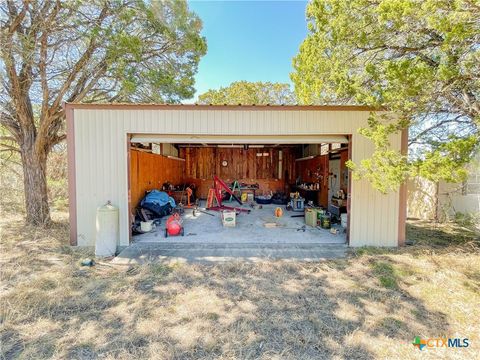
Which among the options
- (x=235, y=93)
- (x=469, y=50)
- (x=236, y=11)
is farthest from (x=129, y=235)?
(x=235, y=93)

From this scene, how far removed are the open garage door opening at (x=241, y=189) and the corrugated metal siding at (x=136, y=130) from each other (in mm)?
196

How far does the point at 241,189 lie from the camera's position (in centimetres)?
1094

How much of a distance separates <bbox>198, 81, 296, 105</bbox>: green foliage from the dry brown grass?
13.1 meters

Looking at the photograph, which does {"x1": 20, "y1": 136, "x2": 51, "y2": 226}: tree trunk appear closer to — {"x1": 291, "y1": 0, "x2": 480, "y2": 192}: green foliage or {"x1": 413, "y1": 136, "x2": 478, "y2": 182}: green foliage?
{"x1": 291, "y1": 0, "x2": 480, "y2": 192}: green foliage

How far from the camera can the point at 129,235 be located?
15.6 feet

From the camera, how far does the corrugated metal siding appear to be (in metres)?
4.60

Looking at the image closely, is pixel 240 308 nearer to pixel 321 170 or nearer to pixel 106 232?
pixel 106 232

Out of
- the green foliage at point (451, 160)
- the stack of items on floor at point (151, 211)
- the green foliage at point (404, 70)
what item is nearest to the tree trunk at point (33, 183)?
the stack of items on floor at point (151, 211)

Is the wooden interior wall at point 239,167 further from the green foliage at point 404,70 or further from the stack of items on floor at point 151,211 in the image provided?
the green foliage at point 404,70

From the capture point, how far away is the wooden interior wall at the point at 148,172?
621 cm

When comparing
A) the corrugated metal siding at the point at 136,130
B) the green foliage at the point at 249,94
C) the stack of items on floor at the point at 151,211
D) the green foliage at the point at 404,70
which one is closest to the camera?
the green foliage at the point at 404,70

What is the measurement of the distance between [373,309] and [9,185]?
12501 mm

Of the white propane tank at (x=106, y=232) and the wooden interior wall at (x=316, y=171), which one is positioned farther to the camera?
the wooden interior wall at (x=316, y=171)

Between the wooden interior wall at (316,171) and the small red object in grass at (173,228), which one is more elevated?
the wooden interior wall at (316,171)
